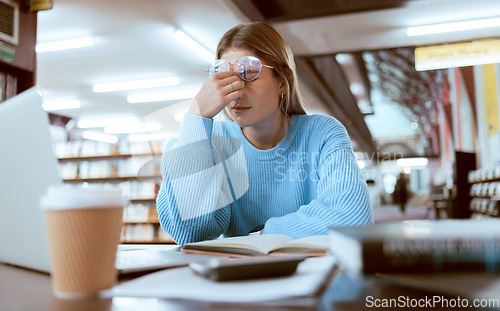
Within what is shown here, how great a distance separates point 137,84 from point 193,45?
191 cm

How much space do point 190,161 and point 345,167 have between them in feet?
1.49

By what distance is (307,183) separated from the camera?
1.34 m

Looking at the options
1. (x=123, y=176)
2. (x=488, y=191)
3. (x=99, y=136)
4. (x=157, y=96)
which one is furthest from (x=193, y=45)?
(x=99, y=136)

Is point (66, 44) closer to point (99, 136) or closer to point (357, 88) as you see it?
point (99, 136)

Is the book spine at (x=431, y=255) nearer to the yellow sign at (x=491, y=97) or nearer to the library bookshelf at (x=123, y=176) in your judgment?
the library bookshelf at (x=123, y=176)

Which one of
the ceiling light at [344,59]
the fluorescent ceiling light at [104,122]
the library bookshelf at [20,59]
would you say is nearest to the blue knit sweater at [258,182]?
the library bookshelf at [20,59]

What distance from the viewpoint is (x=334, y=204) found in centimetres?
102

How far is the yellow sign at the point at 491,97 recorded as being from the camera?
567cm

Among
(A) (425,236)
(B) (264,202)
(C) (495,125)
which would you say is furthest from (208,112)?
(C) (495,125)

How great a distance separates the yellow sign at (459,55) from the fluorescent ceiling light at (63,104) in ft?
20.7

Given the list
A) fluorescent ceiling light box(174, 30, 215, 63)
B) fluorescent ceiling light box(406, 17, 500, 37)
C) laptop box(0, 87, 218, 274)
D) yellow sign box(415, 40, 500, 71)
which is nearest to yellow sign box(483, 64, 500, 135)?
yellow sign box(415, 40, 500, 71)

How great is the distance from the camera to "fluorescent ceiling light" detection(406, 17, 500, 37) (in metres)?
4.39

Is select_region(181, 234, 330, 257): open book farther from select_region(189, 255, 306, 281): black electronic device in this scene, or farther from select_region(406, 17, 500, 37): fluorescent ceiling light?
select_region(406, 17, 500, 37): fluorescent ceiling light

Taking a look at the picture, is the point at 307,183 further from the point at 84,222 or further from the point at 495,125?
the point at 495,125
